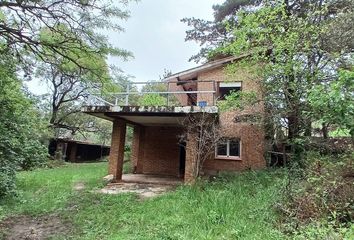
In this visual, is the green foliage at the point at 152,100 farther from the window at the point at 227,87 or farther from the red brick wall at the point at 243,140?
the window at the point at 227,87

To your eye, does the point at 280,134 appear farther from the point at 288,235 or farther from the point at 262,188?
the point at 288,235

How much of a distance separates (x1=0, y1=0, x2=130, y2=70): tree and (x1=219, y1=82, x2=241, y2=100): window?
8170 millimetres

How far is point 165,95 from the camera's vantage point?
18141 mm

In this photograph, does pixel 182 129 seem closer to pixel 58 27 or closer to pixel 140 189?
pixel 140 189

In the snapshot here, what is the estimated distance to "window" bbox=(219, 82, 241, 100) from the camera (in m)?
15.9

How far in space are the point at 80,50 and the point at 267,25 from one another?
7.30 metres

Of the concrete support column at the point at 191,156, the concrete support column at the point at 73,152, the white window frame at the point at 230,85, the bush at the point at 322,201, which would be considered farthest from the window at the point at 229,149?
the concrete support column at the point at 73,152

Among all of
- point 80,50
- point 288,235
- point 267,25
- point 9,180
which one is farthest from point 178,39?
point 288,235

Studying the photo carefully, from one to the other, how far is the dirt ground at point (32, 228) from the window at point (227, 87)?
10511mm

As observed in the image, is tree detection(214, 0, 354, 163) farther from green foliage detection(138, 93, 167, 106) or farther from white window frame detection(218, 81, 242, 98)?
green foliage detection(138, 93, 167, 106)

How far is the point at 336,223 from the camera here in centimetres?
599

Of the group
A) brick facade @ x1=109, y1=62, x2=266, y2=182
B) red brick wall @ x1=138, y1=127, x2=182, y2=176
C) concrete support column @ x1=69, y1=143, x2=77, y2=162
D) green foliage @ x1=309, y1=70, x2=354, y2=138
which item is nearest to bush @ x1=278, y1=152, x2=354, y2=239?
green foliage @ x1=309, y1=70, x2=354, y2=138

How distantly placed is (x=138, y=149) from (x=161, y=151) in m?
1.34

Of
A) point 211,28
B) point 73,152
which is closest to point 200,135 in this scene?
point 211,28
